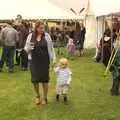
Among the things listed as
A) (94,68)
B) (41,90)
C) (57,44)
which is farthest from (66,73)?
(57,44)

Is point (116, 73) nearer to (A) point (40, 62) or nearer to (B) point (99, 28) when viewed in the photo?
(A) point (40, 62)

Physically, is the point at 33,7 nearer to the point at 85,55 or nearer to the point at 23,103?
the point at 85,55

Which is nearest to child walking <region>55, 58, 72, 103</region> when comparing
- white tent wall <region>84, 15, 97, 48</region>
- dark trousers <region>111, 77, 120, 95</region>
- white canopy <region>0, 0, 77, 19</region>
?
dark trousers <region>111, 77, 120, 95</region>

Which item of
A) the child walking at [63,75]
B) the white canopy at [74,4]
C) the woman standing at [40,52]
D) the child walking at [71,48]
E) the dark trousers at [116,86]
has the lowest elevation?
the child walking at [71,48]

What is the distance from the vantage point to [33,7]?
25359 millimetres

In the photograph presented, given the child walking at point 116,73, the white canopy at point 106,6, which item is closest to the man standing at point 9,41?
the white canopy at point 106,6

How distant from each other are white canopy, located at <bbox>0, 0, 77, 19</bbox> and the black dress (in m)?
14.3

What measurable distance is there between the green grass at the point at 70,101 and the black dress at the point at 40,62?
64cm

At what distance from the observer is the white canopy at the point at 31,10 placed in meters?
24.9

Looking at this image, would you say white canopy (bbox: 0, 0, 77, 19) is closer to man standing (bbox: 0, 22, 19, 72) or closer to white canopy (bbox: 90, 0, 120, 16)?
white canopy (bbox: 90, 0, 120, 16)

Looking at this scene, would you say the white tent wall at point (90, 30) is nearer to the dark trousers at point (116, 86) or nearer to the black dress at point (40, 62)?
the dark trousers at point (116, 86)

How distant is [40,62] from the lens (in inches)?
422

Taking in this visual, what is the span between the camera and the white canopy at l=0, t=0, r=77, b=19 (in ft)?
81.8

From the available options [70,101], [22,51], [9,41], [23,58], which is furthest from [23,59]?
[70,101]
